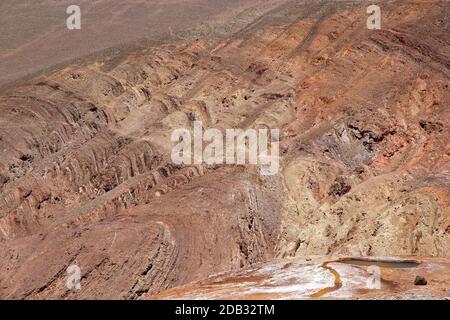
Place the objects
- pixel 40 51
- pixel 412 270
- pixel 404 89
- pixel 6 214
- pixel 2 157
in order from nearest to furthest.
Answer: pixel 412 270, pixel 6 214, pixel 2 157, pixel 404 89, pixel 40 51

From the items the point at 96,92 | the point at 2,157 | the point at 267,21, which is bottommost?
the point at 2,157

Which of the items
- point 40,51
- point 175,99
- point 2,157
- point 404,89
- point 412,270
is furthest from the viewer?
point 40,51

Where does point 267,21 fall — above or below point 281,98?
above

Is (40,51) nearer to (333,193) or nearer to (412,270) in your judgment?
(333,193)

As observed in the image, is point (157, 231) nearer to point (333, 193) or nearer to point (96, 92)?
point (333, 193)

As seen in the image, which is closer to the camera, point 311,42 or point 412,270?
point 412,270

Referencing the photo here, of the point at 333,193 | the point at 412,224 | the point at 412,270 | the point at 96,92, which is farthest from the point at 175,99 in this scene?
the point at 412,270
